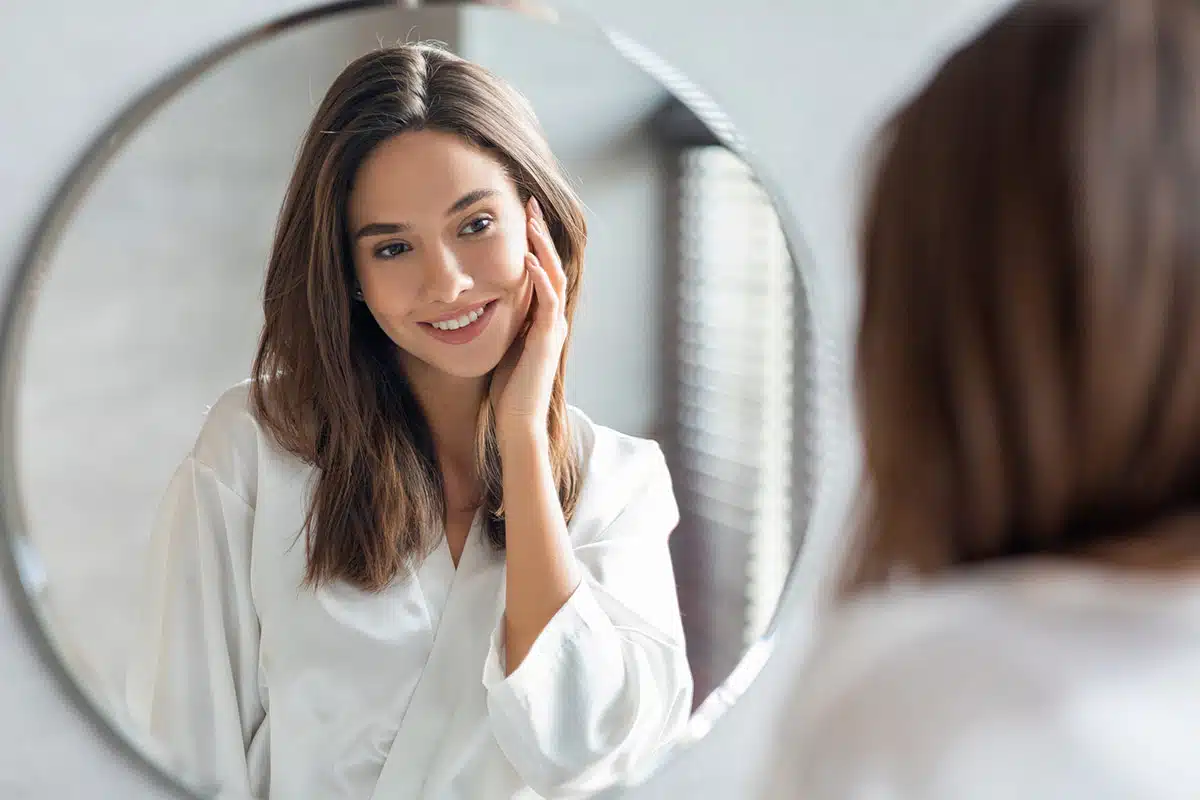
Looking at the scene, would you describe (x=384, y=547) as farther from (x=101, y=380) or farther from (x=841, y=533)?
(x=841, y=533)

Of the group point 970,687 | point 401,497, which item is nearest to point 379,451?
point 401,497

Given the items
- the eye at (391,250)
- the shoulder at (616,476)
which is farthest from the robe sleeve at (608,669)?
the eye at (391,250)

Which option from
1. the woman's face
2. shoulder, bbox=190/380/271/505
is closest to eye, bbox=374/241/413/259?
the woman's face

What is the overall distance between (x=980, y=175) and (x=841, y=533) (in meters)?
0.48

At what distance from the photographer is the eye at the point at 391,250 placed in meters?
0.74

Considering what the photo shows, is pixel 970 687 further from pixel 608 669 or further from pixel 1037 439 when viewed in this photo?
pixel 608 669

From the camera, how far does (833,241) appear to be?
0.99m

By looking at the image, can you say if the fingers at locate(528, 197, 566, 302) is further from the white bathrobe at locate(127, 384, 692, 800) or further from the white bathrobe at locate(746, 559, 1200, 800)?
the white bathrobe at locate(746, 559, 1200, 800)

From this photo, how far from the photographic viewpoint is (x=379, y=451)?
2.50ft

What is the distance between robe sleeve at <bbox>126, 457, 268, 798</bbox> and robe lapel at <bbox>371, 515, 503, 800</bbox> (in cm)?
10

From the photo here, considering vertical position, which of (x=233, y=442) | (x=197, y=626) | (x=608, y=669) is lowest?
(x=608, y=669)

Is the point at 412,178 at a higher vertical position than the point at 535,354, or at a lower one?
higher

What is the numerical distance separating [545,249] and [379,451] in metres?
0.18

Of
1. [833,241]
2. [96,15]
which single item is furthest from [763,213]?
[96,15]
